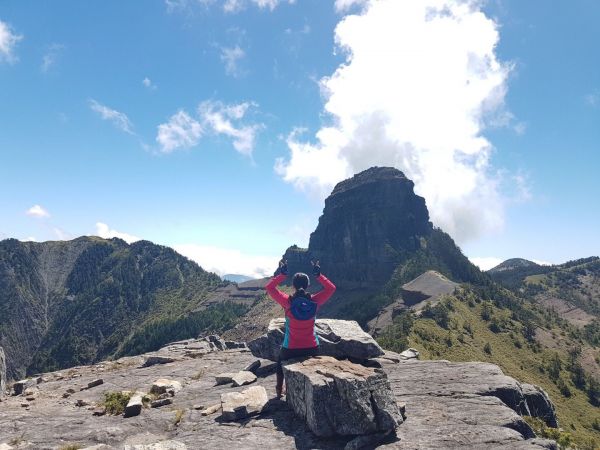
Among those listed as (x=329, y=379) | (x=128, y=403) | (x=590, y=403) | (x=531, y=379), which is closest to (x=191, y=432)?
(x=128, y=403)

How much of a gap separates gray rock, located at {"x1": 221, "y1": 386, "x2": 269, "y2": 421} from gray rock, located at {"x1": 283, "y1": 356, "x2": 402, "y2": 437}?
292 centimetres

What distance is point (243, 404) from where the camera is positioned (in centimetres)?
1727

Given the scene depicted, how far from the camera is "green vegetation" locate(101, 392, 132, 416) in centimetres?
1944

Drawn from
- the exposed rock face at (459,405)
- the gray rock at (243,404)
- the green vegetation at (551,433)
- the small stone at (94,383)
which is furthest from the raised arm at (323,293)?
the small stone at (94,383)

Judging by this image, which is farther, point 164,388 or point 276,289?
point 164,388

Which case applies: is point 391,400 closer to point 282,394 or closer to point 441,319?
point 282,394

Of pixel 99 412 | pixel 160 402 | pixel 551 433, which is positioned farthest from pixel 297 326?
pixel 551 433

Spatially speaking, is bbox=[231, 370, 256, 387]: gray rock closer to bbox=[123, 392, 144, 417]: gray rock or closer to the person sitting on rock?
the person sitting on rock

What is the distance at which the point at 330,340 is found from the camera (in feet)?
73.2

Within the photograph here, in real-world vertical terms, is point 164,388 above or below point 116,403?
above

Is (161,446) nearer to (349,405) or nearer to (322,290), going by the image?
(349,405)

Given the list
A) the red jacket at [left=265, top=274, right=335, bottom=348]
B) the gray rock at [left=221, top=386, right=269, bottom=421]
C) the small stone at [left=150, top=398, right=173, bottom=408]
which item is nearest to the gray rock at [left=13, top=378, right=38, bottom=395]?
the small stone at [left=150, top=398, right=173, bottom=408]

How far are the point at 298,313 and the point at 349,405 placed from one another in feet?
15.6

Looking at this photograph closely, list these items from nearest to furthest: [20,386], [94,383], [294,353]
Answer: [294,353]
[94,383]
[20,386]
